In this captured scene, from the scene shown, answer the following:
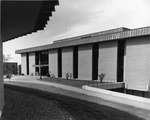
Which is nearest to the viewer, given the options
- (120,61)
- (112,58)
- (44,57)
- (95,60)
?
(120,61)

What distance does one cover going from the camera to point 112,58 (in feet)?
91.8

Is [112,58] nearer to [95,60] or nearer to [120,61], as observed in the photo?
[120,61]

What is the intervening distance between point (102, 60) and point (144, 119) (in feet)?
62.2

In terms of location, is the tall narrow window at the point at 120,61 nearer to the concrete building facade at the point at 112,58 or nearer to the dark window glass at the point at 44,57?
the concrete building facade at the point at 112,58

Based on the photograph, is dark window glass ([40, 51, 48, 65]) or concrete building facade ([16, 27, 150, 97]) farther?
dark window glass ([40, 51, 48, 65])

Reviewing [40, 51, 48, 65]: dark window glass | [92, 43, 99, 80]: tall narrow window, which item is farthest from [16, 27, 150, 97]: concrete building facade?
[40, 51, 48, 65]: dark window glass

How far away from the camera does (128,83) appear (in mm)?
25094

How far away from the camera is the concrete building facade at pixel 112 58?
75.9ft

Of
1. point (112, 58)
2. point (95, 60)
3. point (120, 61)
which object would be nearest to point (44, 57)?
point (95, 60)

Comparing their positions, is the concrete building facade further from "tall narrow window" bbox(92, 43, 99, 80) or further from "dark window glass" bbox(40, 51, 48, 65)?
"dark window glass" bbox(40, 51, 48, 65)

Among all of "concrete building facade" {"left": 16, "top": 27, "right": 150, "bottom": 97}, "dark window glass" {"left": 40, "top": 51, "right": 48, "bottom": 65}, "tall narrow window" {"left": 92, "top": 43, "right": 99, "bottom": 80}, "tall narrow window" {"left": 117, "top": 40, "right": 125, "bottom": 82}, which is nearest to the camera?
"concrete building facade" {"left": 16, "top": 27, "right": 150, "bottom": 97}

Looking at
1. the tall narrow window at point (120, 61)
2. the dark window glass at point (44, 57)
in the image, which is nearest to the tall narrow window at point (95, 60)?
the tall narrow window at point (120, 61)

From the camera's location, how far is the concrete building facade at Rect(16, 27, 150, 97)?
23.1 metres

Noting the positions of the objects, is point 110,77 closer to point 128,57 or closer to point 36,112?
point 128,57
